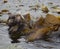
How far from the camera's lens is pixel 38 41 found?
399 cm

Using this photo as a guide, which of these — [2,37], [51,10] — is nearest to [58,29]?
[2,37]

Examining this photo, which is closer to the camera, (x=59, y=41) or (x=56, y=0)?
(x=59, y=41)

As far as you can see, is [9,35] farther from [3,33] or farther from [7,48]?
[7,48]

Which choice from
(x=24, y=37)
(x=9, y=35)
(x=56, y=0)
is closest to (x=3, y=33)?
(x=9, y=35)

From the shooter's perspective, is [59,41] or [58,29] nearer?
[59,41]

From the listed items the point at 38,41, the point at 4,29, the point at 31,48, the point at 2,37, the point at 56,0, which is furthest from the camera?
the point at 56,0

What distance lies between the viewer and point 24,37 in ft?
13.7

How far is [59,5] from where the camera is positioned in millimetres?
6684

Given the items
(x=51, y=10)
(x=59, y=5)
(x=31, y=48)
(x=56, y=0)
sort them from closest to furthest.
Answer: (x=31, y=48) → (x=51, y=10) → (x=59, y=5) → (x=56, y=0)

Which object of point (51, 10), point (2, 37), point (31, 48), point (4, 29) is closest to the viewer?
point (31, 48)

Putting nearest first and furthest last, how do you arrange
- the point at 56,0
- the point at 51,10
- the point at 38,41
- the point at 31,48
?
the point at 31,48 → the point at 38,41 → the point at 51,10 → the point at 56,0

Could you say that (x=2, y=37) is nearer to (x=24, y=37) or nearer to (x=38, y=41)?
(x=24, y=37)

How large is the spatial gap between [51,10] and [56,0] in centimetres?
117

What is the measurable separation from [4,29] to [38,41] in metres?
0.90
